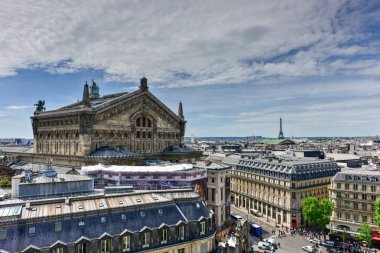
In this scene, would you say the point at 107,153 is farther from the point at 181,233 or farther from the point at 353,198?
the point at 353,198

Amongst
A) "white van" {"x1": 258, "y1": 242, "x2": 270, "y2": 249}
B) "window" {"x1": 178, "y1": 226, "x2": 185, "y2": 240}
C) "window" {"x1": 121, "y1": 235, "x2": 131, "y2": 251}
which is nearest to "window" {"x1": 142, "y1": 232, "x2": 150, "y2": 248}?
"window" {"x1": 121, "y1": 235, "x2": 131, "y2": 251}

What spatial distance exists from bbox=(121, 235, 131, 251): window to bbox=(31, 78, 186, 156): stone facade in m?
39.3

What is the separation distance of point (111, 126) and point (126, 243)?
44.0m

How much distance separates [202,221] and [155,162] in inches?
1549

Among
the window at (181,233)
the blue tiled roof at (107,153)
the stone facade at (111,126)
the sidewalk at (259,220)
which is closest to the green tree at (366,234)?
the sidewalk at (259,220)

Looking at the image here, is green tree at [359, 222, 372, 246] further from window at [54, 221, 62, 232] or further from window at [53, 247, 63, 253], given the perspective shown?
window at [54, 221, 62, 232]

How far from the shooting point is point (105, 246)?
117ft

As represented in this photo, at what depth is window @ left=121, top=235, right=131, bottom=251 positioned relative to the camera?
3679 cm

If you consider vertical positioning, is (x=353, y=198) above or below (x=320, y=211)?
above

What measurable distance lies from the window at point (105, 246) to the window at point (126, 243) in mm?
1554

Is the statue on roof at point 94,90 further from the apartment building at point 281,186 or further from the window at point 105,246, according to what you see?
the window at point 105,246

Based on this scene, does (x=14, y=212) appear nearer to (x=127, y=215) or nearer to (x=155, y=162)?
(x=127, y=215)

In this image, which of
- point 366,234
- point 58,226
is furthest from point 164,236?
point 366,234

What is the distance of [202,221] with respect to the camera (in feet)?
141
